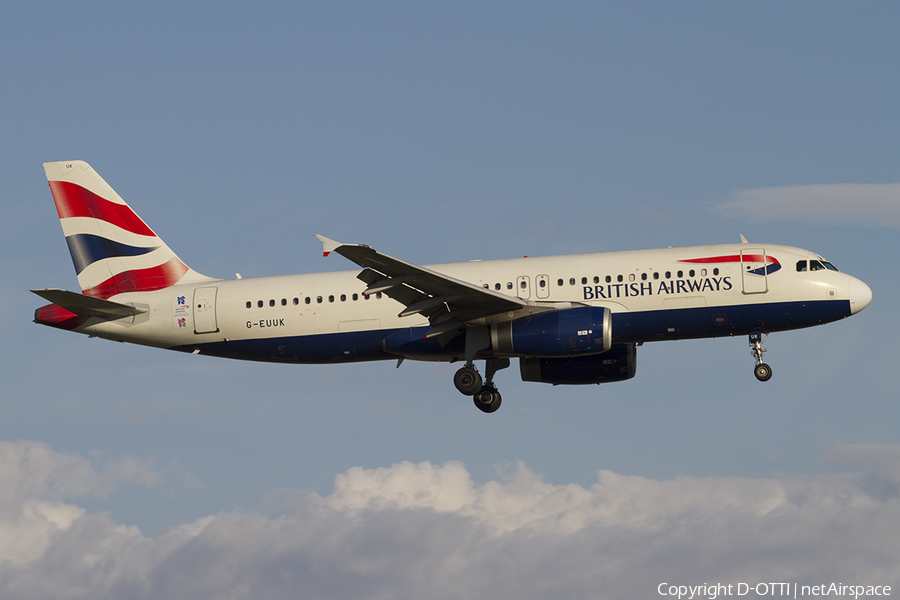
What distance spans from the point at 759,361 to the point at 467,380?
388 inches

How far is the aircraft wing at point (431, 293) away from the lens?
109 ft

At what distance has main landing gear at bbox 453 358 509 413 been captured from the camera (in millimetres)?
38625

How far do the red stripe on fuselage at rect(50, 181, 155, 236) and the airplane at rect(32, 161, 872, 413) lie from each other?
5.62ft

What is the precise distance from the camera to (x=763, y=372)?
37.3 metres

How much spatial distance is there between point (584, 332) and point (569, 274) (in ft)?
9.34

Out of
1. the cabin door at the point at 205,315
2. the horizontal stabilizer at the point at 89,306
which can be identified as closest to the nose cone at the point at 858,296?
the cabin door at the point at 205,315

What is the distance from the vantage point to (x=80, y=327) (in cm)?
4022

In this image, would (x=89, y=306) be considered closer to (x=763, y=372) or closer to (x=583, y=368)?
(x=583, y=368)

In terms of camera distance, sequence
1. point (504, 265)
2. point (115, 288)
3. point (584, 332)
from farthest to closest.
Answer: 1. point (115, 288)
2. point (504, 265)
3. point (584, 332)

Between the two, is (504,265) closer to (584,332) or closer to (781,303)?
(584,332)

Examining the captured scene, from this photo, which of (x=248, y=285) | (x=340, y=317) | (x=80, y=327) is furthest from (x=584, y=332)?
(x=80, y=327)

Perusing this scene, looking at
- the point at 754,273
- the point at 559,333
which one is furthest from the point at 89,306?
the point at 754,273

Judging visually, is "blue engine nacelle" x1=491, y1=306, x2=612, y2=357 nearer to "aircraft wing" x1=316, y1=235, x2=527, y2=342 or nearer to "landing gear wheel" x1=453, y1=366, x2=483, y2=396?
"aircraft wing" x1=316, y1=235, x2=527, y2=342

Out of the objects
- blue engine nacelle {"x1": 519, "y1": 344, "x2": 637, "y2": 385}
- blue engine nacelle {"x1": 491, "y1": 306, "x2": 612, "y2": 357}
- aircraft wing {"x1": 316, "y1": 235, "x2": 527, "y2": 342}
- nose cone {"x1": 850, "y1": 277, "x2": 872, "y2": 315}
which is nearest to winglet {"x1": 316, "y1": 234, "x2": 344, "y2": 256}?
aircraft wing {"x1": 316, "y1": 235, "x2": 527, "y2": 342}
